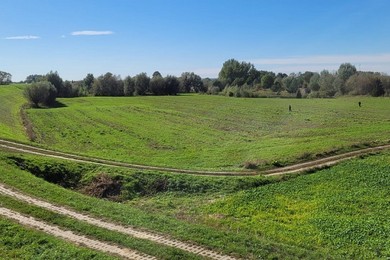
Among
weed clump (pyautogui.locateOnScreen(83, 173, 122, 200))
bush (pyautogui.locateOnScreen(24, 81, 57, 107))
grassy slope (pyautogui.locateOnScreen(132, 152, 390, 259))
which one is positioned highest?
bush (pyautogui.locateOnScreen(24, 81, 57, 107))

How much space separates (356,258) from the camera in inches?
720

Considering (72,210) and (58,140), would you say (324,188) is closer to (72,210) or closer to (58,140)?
(72,210)

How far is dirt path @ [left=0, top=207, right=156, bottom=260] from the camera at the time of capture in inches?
619

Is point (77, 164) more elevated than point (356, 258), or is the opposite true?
point (77, 164)

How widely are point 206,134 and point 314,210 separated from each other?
32.9 m

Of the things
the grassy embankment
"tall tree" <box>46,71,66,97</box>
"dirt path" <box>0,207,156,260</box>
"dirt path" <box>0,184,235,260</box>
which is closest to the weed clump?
the grassy embankment

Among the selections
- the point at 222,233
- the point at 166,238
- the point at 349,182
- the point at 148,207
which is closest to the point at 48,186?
the point at 148,207

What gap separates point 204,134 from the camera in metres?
57.1

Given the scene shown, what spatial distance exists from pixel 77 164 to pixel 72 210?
441 inches

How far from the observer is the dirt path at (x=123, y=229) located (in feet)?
54.0

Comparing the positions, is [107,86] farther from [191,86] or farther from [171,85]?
[191,86]

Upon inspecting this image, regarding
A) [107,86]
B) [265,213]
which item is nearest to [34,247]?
[265,213]

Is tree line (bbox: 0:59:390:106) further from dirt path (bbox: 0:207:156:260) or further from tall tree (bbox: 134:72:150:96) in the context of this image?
dirt path (bbox: 0:207:156:260)

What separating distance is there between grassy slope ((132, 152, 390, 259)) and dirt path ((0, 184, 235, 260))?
4596 millimetres
